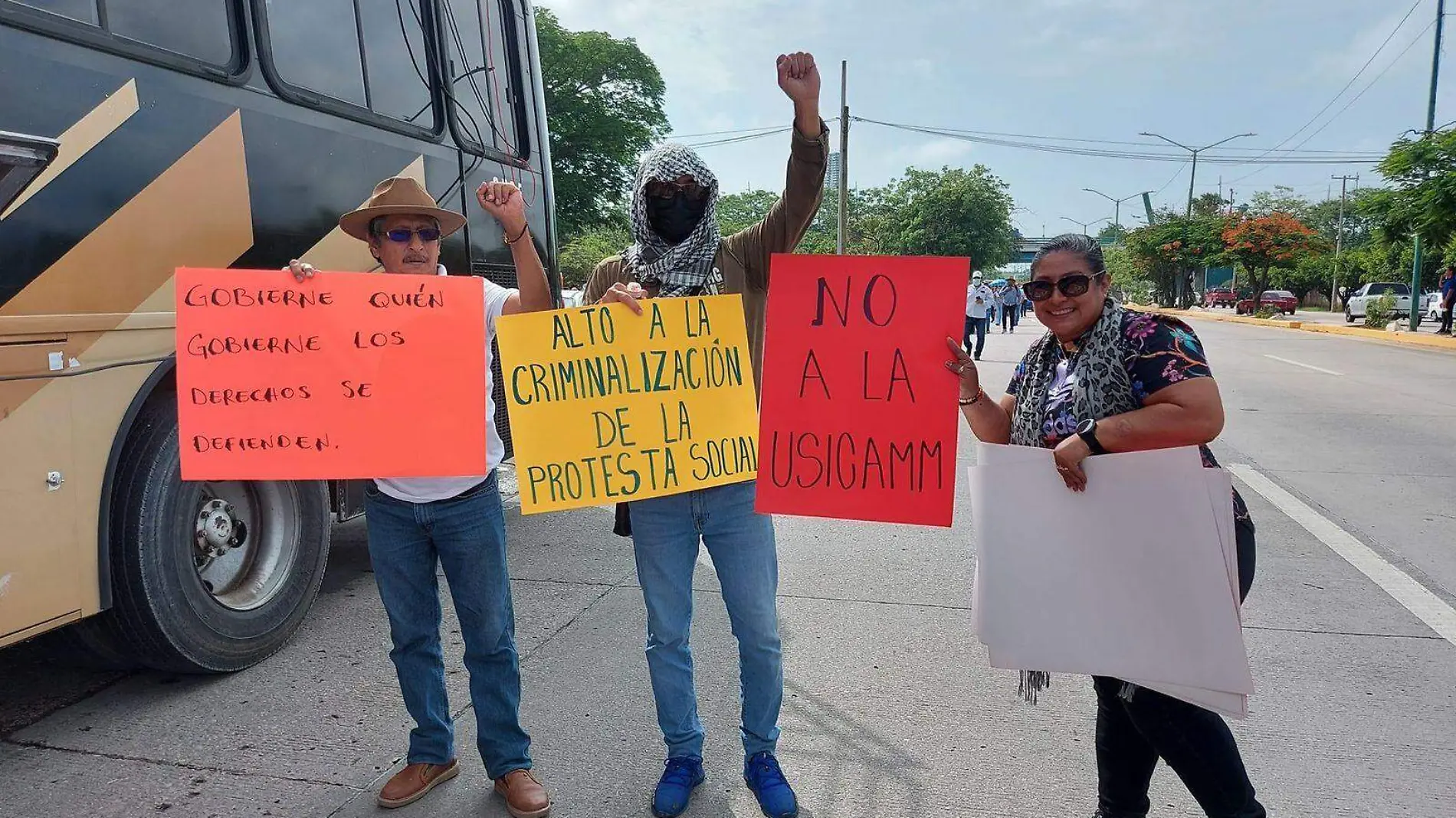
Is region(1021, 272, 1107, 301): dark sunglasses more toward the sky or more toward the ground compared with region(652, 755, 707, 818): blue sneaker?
more toward the sky

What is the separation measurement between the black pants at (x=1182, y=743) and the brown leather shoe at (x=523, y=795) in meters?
1.58

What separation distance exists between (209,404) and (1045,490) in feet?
7.43

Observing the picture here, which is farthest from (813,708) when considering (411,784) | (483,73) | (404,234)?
(483,73)

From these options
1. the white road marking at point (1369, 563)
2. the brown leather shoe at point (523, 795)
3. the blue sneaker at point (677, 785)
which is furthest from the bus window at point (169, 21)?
the white road marking at point (1369, 563)

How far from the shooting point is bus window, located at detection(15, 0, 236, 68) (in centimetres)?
315

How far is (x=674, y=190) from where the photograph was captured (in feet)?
8.36

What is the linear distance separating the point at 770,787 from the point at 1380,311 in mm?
32651

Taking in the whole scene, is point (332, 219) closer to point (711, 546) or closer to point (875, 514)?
point (711, 546)

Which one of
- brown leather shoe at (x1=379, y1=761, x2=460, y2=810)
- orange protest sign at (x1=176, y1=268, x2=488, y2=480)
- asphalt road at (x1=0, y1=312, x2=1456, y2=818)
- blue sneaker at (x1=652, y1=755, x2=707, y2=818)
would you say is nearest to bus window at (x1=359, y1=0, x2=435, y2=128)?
orange protest sign at (x1=176, y1=268, x2=488, y2=480)

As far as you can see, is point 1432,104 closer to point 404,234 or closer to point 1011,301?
point 1011,301

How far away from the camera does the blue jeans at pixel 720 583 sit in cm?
267

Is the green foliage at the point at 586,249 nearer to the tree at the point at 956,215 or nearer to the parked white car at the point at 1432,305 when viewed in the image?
the tree at the point at 956,215

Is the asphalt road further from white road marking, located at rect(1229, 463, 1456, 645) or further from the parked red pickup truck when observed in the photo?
the parked red pickup truck

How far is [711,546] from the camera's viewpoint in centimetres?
272
